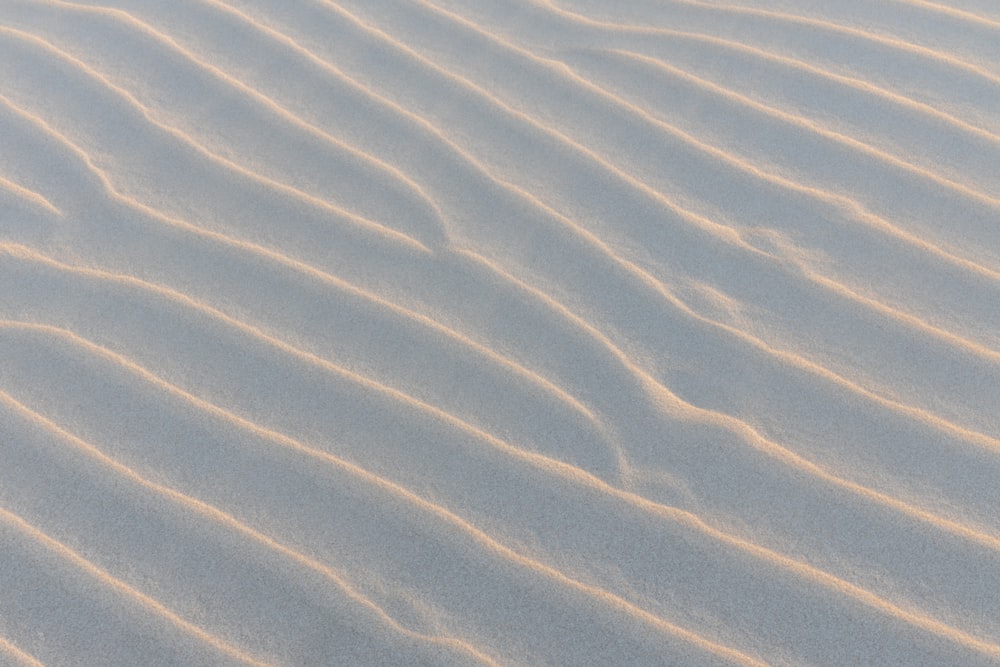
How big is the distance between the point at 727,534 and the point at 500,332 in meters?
0.60

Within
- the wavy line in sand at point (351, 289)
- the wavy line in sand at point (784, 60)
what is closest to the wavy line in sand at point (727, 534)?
the wavy line in sand at point (351, 289)

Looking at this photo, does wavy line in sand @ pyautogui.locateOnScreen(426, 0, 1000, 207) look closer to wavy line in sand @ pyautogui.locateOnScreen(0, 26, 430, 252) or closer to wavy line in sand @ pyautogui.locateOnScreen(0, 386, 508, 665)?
wavy line in sand @ pyautogui.locateOnScreen(0, 26, 430, 252)

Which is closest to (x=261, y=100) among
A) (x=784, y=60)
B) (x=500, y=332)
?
(x=500, y=332)

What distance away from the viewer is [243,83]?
87.4 inches

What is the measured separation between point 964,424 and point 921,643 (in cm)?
46

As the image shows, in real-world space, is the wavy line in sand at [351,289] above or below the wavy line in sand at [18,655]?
above

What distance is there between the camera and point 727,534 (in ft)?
4.88

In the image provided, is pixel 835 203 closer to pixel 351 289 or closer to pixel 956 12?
pixel 956 12

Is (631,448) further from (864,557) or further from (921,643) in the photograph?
(921,643)

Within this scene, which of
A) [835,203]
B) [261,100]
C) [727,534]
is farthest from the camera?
[261,100]

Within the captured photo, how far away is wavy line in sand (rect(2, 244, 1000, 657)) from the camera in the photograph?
1396 mm

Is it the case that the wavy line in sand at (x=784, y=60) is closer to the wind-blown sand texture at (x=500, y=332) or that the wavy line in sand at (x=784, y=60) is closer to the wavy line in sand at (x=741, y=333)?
the wind-blown sand texture at (x=500, y=332)

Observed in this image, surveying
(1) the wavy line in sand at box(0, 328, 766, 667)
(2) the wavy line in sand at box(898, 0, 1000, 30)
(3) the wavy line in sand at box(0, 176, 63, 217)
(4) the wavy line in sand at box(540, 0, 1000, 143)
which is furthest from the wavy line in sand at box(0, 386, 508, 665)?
(2) the wavy line in sand at box(898, 0, 1000, 30)

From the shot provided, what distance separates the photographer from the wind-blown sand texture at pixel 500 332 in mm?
1420
